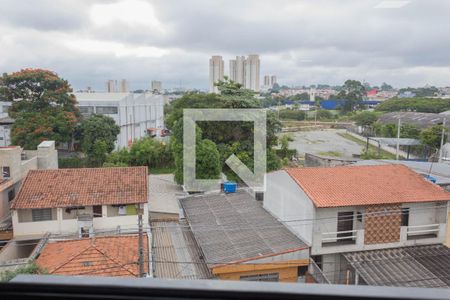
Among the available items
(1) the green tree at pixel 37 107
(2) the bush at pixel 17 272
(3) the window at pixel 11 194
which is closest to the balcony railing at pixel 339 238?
(2) the bush at pixel 17 272

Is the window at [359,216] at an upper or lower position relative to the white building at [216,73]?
lower

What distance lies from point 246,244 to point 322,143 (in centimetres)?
956

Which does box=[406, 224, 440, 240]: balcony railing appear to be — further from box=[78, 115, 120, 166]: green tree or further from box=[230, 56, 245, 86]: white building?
box=[78, 115, 120, 166]: green tree

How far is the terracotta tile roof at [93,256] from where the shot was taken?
3271 mm

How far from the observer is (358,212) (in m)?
4.22

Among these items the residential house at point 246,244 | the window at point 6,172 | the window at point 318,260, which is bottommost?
the window at point 318,260

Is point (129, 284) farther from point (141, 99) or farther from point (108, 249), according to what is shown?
point (141, 99)

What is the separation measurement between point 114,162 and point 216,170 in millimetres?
2572

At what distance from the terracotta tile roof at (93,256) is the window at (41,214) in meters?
0.89

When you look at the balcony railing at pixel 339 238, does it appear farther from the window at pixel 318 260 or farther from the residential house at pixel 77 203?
the residential house at pixel 77 203

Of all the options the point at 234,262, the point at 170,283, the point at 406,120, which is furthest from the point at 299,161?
the point at 170,283

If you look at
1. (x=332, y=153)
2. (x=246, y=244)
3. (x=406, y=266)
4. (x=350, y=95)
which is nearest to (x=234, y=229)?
(x=246, y=244)

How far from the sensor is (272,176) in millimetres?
5172

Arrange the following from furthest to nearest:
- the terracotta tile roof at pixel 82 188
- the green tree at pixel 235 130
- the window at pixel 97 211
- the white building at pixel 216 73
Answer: the white building at pixel 216 73 → the green tree at pixel 235 130 → the window at pixel 97 211 → the terracotta tile roof at pixel 82 188
